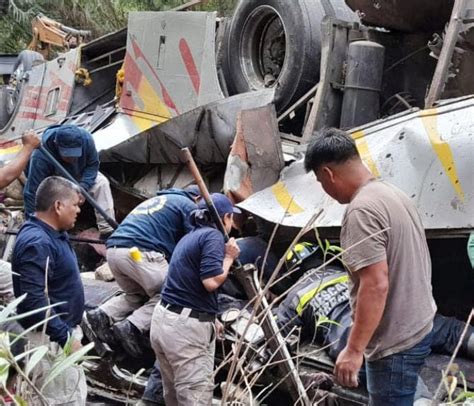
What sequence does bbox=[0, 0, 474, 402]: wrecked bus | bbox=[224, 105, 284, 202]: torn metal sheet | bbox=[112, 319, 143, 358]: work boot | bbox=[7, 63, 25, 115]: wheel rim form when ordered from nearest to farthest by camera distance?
bbox=[0, 0, 474, 402]: wrecked bus
bbox=[112, 319, 143, 358]: work boot
bbox=[224, 105, 284, 202]: torn metal sheet
bbox=[7, 63, 25, 115]: wheel rim

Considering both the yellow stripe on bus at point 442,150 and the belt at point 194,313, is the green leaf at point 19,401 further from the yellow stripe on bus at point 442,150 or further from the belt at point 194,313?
the yellow stripe on bus at point 442,150

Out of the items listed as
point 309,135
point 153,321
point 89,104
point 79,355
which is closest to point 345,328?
point 153,321

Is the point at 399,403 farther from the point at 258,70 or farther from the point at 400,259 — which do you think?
the point at 258,70

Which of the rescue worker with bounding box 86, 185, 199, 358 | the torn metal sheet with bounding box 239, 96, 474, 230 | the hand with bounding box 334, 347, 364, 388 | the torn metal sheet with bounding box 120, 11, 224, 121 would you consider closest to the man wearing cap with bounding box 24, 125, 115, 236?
the torn metal sheet with bounding box 120, 11, 224, 121

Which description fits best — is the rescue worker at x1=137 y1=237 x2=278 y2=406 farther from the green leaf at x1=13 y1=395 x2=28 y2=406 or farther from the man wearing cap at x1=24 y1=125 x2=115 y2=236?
the green leaf at x1=13 y1=395 x2=28 y2=406

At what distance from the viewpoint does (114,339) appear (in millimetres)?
4551

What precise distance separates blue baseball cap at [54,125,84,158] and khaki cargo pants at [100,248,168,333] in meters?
1.15

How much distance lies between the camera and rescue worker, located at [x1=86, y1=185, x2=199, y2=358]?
4.46 meters

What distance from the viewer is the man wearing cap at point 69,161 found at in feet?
18.0

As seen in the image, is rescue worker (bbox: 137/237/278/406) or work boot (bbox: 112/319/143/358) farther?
work boot (bbox: 112/319/143/358)

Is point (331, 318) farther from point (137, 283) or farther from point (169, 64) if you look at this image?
point (169, 64)

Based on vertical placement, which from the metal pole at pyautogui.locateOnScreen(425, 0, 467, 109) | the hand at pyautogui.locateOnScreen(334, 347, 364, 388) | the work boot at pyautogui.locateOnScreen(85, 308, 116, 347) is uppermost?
the metal pole at pyautogui.locateOnScreen(425, 0, 467, 109)

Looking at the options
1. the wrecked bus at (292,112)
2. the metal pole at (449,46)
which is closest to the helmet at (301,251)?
the wrecked bus at (292,112)

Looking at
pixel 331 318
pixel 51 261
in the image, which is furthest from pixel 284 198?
pixel 51 261
